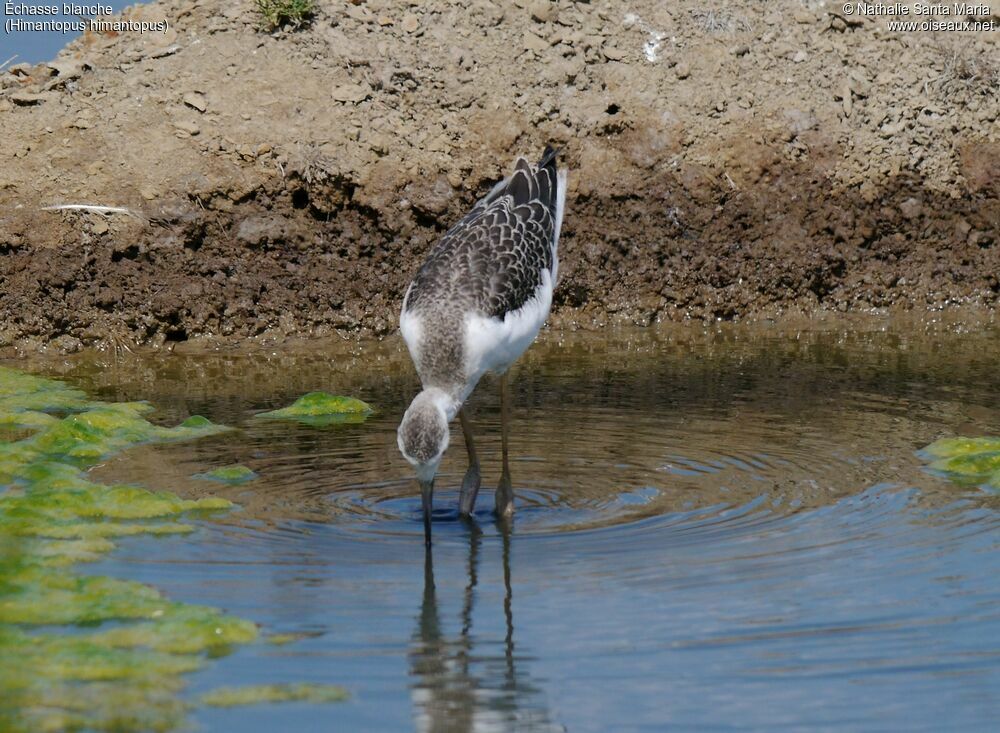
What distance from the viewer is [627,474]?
8.85 metres

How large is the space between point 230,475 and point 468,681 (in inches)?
132

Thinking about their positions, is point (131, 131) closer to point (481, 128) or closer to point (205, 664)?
point (481, 128)

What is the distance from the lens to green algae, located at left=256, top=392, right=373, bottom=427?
34.2 feet

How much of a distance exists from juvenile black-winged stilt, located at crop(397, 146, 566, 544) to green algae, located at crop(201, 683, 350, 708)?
2.00 metres

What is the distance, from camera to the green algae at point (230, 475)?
8789 mm

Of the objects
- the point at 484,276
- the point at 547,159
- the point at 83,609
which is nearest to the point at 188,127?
the point at 547,159

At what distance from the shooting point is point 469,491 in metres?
8.58

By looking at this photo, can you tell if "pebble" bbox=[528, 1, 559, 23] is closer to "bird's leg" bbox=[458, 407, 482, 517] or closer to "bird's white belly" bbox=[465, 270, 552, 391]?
"bird's white belly" bbox=[465, 270, 552, 391]

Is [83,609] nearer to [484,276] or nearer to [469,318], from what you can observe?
[469,318]

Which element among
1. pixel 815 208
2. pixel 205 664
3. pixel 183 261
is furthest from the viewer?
pixel 815 208

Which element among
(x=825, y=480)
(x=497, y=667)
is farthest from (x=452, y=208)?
(x=497, y=667)

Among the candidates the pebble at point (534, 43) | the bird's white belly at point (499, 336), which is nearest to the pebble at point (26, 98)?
the pebble at point (534, 43)

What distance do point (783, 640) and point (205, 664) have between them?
2.32m

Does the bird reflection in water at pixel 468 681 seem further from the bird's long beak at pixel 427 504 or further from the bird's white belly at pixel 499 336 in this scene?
the bird's white belly at pixel 499 336
